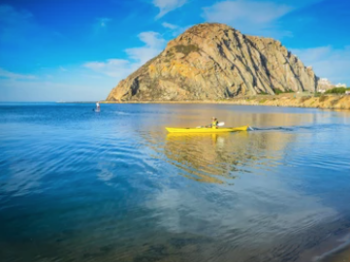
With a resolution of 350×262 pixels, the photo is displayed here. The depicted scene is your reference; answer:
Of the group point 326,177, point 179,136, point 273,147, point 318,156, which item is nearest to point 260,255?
A: point 326,177

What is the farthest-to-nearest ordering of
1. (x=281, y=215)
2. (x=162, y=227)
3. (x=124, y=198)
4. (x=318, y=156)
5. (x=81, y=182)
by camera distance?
(x=318, y=156) → (x=81, y=182) → (x=124, y=198) → (x=281, y=215) → (x=162, y=227)

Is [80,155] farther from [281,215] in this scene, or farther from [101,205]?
[281,215]

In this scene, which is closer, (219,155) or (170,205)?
(170,205)

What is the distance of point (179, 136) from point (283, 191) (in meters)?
17.2

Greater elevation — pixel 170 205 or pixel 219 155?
pixel 219 155

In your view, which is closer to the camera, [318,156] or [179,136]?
[318,156]

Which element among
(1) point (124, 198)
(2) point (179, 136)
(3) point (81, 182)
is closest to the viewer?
(1) point (124, 198)

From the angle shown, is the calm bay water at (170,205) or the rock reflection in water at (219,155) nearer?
the calm bay water at (170,205)

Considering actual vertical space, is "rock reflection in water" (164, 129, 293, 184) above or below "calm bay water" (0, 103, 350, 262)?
above

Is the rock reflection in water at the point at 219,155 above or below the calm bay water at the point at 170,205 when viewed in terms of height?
above

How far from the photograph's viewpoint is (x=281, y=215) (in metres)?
8.91

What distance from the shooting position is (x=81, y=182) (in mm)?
12547

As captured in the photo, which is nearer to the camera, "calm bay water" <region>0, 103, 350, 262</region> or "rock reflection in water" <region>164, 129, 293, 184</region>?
"calm bay water" <region>0, 103, 350, 262</region>

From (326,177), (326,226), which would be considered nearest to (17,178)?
(326,226)
